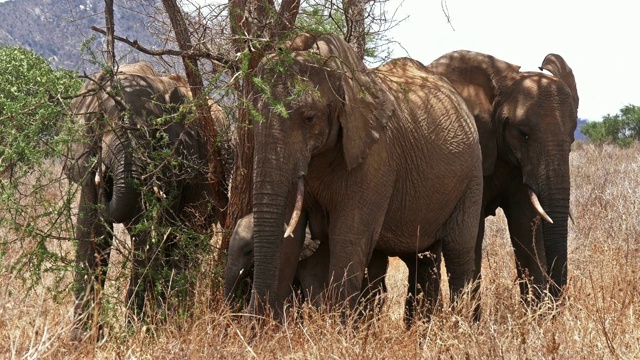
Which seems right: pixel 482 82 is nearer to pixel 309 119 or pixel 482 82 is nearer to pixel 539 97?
pixel 539 97

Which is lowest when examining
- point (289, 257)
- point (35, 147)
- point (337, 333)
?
point (337, 333)

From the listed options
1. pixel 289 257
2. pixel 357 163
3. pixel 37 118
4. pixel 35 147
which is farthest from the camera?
pixel 35 147

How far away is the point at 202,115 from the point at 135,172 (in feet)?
1.92

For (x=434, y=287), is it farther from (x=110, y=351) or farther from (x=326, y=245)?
(x=110, y=351)

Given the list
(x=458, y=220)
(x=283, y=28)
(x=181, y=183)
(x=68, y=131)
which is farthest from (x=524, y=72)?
(x=68, y=131)

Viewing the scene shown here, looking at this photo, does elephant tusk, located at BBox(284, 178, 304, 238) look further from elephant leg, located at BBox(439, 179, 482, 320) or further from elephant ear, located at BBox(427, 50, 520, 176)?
elephant ear, located at BBox(427, 50, 520, 176)

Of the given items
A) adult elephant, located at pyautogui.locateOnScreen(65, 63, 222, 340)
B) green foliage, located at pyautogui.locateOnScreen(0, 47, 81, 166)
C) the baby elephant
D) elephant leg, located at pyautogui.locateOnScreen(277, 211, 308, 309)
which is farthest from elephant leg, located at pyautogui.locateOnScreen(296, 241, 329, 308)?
green foliage, located at pyautogui.locateOnScreen(0, 47, 81, 166)

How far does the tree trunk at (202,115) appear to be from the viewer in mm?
7148

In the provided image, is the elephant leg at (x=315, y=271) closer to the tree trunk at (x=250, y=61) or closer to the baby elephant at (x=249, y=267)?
the baby elephant at (x=249, y=267)

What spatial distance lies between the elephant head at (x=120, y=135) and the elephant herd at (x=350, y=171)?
0.6 inches

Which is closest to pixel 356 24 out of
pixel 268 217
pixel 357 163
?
pixel 357 163

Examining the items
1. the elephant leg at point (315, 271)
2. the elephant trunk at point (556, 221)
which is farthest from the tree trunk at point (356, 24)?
the elephant trunk at point (556, 221)

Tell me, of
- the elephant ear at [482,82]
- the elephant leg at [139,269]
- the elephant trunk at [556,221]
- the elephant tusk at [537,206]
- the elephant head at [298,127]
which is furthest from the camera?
the elephant ear at [482,82]

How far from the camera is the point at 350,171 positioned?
602 cm
